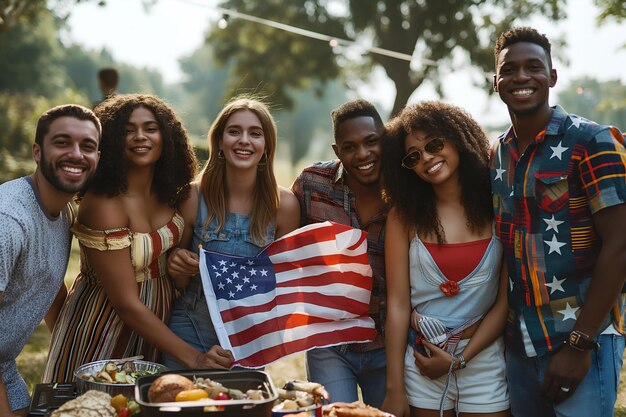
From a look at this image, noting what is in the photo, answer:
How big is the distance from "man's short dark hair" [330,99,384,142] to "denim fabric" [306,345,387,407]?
1604 millimetres

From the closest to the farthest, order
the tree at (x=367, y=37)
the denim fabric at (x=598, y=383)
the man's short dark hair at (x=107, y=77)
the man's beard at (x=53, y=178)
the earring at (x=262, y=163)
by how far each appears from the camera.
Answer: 1. the denim fabric at (x=598, y=383)
2. the man's beard at (x=53, y=178)
3. the earring at (x=262, y=163)
4. the man's short dark hair at (x=107, y=77)
5. the tree at (x=367, y=37)

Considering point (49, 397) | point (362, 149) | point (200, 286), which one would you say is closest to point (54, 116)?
point (200, 286)

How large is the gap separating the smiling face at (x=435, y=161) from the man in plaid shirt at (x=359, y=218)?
0.49 meters

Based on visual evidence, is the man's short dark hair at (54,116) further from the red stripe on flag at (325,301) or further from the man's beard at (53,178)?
the red stripe on flag at (325,301)

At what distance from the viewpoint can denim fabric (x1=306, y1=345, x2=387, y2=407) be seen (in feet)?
16.0

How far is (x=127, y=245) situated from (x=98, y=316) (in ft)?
1.90

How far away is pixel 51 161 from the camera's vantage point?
4.08m

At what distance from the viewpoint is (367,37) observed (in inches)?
1292

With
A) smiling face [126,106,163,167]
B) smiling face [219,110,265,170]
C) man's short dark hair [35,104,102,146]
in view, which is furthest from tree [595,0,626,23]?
man's short dark hair [35,104,102,146]

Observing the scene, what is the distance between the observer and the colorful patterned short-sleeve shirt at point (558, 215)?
12.5 feet

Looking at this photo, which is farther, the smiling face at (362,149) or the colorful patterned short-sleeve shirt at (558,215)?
the smiling face at (362,149)

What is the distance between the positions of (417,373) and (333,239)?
108 centimetres

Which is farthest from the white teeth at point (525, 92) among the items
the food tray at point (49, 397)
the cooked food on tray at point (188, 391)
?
the food tray at point (49, 397)

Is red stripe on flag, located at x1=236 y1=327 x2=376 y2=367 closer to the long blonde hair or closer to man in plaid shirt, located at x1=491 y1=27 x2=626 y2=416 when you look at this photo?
the long blonde hair
